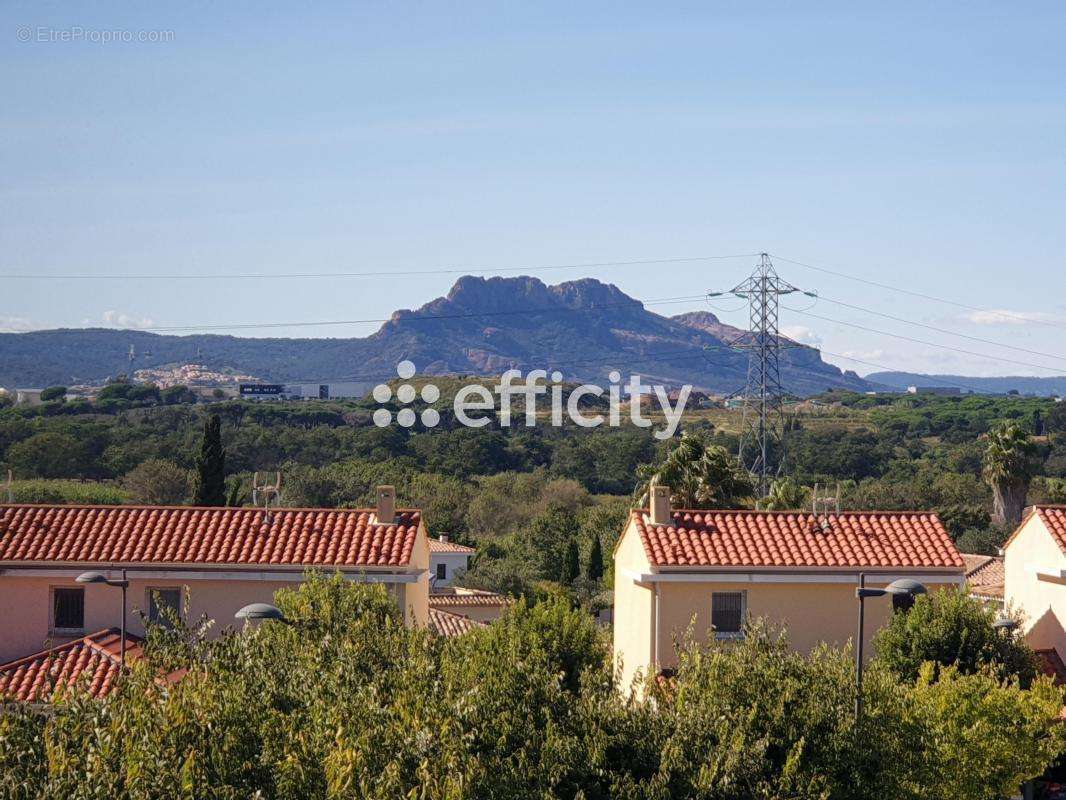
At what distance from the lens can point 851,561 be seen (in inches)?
1089

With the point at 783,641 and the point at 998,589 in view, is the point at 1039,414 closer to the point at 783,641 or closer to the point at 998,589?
the point at 998,589

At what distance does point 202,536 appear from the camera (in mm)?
28719

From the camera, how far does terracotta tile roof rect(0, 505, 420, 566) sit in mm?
27969

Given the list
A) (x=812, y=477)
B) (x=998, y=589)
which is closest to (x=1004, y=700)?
(x=998, y=589)

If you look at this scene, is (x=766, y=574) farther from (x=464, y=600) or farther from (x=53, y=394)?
(x=53, y=394)

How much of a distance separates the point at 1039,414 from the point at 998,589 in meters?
101

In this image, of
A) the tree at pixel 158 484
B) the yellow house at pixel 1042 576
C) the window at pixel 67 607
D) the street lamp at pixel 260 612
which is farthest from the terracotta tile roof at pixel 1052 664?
the tree at pixel 158 484

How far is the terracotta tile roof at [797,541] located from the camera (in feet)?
90.7

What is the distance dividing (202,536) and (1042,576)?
59.2 feet

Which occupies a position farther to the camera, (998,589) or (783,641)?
(998,589)

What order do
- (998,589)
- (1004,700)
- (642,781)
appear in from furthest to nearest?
1. (998,589)
2. (1004,700)
3. (642,781)

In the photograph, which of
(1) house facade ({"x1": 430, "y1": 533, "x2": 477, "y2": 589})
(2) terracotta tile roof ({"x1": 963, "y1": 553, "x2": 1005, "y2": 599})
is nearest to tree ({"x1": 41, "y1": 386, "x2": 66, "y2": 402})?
(1) house facade ({"x1": 430, "y1": 533, "x2": 477, "y2": 589})

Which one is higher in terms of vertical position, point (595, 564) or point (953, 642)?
point (953, 642)

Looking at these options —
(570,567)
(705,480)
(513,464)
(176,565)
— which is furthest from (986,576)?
(513,464)
